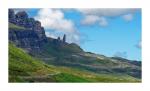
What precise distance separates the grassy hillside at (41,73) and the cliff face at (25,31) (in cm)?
12

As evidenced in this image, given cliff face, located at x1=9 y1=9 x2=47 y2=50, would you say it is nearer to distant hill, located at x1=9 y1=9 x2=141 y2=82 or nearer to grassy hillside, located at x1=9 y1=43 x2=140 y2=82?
distant hill, located at x1=9 y1=9 x2=141 y2=82

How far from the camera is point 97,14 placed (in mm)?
15016

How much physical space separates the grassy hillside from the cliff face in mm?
121

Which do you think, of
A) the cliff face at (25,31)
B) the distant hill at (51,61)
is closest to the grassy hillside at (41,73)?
the distant hill at (51,61)

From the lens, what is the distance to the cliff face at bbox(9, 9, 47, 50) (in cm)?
1497

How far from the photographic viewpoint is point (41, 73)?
14.9m

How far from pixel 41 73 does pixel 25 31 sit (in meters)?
0.63

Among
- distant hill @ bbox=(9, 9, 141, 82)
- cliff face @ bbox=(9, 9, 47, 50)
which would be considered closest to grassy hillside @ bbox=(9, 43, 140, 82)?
distant hill @ bbox=(9, 9, 141, 82)
